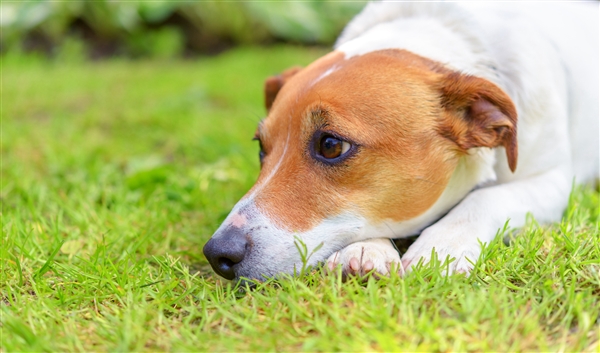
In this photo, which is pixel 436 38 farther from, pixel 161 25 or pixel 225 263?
pixel 161 25

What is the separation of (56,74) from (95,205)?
A: 4868mm

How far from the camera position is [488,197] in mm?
3064

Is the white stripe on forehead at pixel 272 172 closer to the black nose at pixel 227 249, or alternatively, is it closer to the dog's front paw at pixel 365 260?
the black nose at pixel 227 249

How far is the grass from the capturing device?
2059 millimetres

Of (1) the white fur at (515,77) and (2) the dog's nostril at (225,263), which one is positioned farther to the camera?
(1) the white fur at (515,77)

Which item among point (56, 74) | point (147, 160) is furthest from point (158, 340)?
point (56, 74)

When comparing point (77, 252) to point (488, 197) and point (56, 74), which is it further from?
point (56, 74)

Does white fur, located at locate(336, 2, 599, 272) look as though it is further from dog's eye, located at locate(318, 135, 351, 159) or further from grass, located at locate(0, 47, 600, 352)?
dog's eye, located at locate(318, 135, 351, 159)

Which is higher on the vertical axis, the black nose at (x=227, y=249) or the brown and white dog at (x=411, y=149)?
the brown and white dog at (x=411, y=149)

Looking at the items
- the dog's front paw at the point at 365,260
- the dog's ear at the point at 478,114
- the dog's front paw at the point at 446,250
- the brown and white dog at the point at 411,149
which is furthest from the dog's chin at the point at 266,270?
the dog's ear at the point at 478,114

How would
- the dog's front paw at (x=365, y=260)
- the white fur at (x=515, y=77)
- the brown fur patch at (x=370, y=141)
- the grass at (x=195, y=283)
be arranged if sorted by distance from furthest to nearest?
1. the white fur at (x=515, y=77)
2. the brown fur patch at (x=370, y=141)
3. the dog's front paw at (x=365, y=260)
4. the grass at (x=195, y=283)

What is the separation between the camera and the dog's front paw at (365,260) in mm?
2535

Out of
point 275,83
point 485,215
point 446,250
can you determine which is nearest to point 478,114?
point 485,215

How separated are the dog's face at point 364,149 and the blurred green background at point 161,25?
7.43 metres
